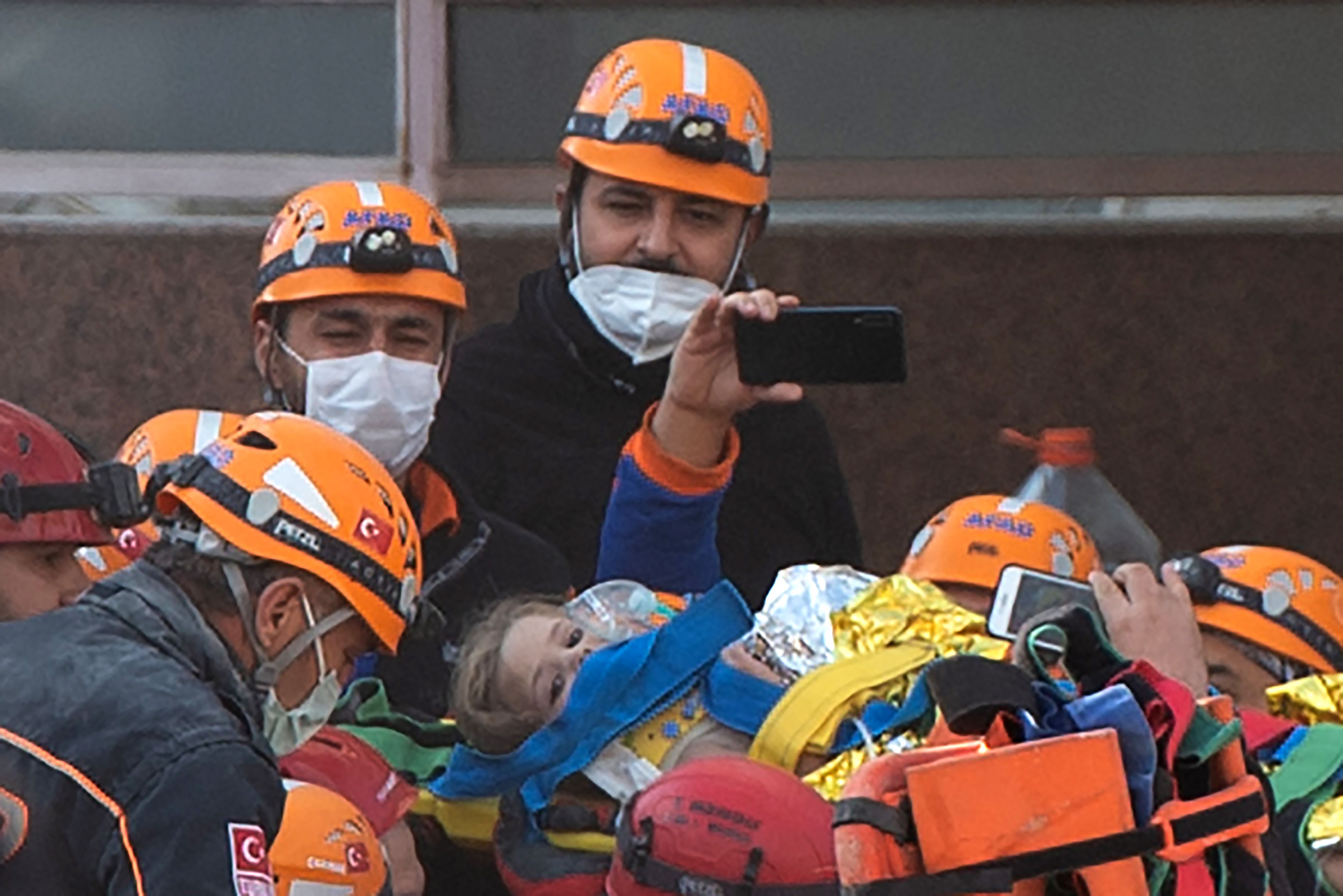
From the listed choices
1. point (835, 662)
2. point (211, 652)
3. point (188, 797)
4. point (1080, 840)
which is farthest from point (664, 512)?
point (1080, 840)

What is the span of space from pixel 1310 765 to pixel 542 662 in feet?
4.51

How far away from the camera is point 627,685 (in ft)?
15.3

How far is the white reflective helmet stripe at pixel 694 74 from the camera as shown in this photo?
5.99 m

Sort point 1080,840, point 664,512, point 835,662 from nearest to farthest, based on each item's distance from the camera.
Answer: point 1080,840, point 835,662, point 664,512

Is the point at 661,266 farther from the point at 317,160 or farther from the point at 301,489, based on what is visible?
the point at 317,160

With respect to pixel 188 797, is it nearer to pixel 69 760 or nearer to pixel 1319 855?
pixel 69 760

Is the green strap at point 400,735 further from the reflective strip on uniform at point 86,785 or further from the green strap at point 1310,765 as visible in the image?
the green strap at point 1310,765

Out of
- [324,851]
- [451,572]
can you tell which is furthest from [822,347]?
[324,851]

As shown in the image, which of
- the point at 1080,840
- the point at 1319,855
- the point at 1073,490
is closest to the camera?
the point at 1080,840

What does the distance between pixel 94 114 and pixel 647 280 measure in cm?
→ 234

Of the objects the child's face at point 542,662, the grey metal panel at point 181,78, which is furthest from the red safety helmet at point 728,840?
the grey metal panel at point 181,78

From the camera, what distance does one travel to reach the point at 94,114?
24.2 ft

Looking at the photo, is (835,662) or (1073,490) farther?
(1073,490)

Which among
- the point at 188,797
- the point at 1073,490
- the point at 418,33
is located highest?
the point at 418,33
